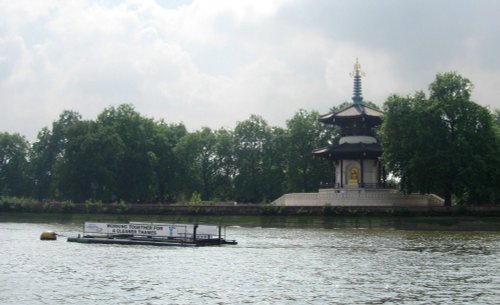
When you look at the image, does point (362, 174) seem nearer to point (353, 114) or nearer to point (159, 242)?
point (353, 114)

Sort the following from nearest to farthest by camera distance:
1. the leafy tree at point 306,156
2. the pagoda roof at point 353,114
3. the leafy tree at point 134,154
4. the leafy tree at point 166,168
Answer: the pagoda roof at point 353,114 → the leafy tree at point 306,156 → the leafy tree at point 134,154 → the leafy tree at point 166,168

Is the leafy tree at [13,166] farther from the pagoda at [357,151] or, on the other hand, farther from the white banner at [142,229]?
the white banner at [142,229]

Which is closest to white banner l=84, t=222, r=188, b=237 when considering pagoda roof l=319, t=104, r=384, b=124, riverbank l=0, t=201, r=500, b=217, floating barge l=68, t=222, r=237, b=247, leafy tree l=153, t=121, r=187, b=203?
floating barge l=68, t=222, r=237, b=247

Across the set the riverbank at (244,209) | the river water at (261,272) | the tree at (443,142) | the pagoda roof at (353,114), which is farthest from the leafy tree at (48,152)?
the river water at (261,272)

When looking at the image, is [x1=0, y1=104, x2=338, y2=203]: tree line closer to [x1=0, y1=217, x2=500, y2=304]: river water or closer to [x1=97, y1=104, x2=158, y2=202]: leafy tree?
[x1=97, y1=104, x2=158, y2=202]: leafy tree

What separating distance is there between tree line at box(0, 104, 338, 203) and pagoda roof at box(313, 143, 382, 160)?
18.6m

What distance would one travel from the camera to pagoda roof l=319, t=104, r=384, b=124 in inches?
4181

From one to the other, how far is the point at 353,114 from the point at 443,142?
16829 millimetres

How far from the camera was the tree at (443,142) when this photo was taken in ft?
296

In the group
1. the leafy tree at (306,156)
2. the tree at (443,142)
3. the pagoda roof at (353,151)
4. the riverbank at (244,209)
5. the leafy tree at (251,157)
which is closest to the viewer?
the riverbank at (244,209)

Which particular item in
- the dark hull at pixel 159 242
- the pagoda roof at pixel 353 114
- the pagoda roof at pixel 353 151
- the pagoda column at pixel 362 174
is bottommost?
the dark hull at pixel 159 242

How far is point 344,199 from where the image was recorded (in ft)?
316

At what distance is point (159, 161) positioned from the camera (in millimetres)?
137875

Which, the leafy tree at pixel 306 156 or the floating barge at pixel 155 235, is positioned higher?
the leafy tree at pixel 306 156
